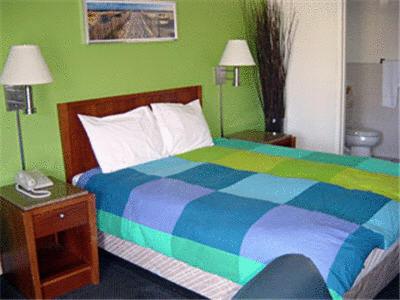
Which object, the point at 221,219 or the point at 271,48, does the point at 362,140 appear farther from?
the point at 221,219

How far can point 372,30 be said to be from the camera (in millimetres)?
5152

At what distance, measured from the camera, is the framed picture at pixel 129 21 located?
322cm

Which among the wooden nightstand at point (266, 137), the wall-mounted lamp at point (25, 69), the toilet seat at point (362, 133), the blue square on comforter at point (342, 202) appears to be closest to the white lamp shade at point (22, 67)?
the wall-mounted lamp at point (25, 69)

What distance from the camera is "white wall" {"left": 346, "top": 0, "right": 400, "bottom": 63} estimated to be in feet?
16.4

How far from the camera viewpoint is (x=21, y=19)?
9.38 feet

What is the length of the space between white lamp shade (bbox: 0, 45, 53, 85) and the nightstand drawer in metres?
0.72

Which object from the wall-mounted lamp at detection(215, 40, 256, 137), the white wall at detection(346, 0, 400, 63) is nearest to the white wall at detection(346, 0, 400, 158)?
the white wall at detection(346, 0, 400, 63)

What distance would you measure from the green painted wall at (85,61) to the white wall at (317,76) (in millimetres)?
667

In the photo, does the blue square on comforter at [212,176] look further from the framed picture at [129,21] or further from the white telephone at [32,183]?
the framed picture at [129,21]

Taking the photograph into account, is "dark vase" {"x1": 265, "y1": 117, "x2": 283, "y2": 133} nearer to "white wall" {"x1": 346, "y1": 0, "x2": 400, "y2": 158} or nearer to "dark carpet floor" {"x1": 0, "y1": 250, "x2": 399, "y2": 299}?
"white wall" {"x1": 346, "y1": 0, "x2": 400, "y2": 158}

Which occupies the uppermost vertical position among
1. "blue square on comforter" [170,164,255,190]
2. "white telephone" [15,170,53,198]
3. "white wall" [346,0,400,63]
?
"white wall" [346,0,400,63]

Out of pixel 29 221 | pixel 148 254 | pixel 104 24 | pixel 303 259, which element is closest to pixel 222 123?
pixel 104 24

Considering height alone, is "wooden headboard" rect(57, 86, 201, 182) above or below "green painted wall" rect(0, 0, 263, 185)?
below

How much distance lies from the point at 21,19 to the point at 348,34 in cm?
374
